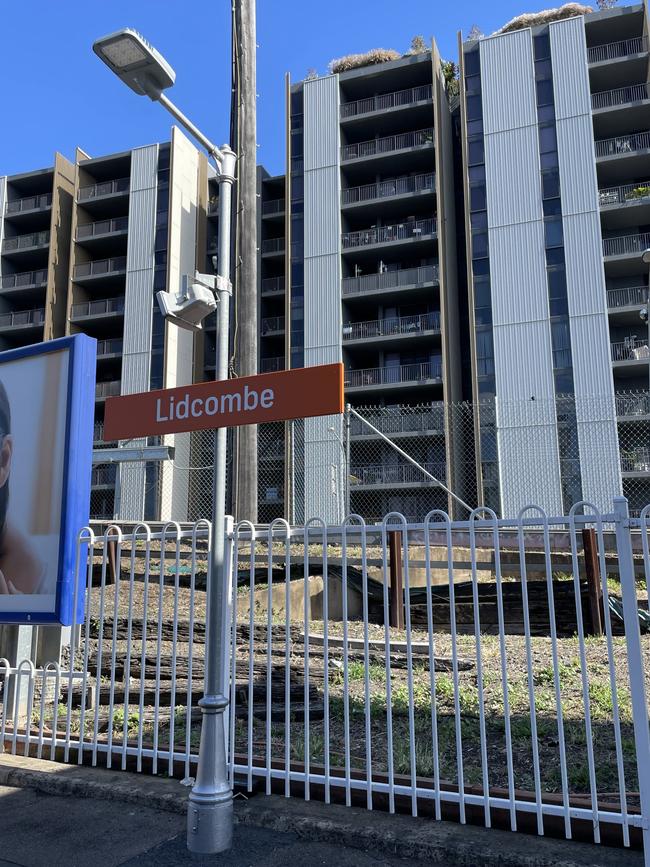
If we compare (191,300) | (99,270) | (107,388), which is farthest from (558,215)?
(191,300)

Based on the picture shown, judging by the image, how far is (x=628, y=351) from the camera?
3147cm

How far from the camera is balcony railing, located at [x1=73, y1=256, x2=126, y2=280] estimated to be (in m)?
42.5

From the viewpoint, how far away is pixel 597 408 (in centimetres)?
2756

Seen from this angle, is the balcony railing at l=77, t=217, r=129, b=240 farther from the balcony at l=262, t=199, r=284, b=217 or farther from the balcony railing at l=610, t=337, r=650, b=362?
the balcony railing at l=610, t=337, r=650, b=362

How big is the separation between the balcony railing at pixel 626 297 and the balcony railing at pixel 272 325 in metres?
17.3

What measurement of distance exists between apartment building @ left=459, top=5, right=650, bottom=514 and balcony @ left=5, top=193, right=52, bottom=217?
2579cm

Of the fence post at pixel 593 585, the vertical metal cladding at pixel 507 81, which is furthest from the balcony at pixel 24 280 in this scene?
the fence post at pixel 593 585

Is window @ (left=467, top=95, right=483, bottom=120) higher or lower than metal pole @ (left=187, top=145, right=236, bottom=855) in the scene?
higher

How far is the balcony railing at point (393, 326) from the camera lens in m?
35.5

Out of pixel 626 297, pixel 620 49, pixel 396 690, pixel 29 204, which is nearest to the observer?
pixel 396 690

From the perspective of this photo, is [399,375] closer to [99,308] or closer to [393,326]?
[393,326]

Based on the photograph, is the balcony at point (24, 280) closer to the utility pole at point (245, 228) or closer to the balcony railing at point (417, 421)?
the balcony railing at point (417, 421)

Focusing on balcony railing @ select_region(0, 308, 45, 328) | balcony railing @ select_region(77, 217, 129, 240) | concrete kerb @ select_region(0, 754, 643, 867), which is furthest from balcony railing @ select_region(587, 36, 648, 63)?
concrete kerb @ select_region(0, 754, 643, 867)

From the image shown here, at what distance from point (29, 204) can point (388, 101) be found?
76.4ft
